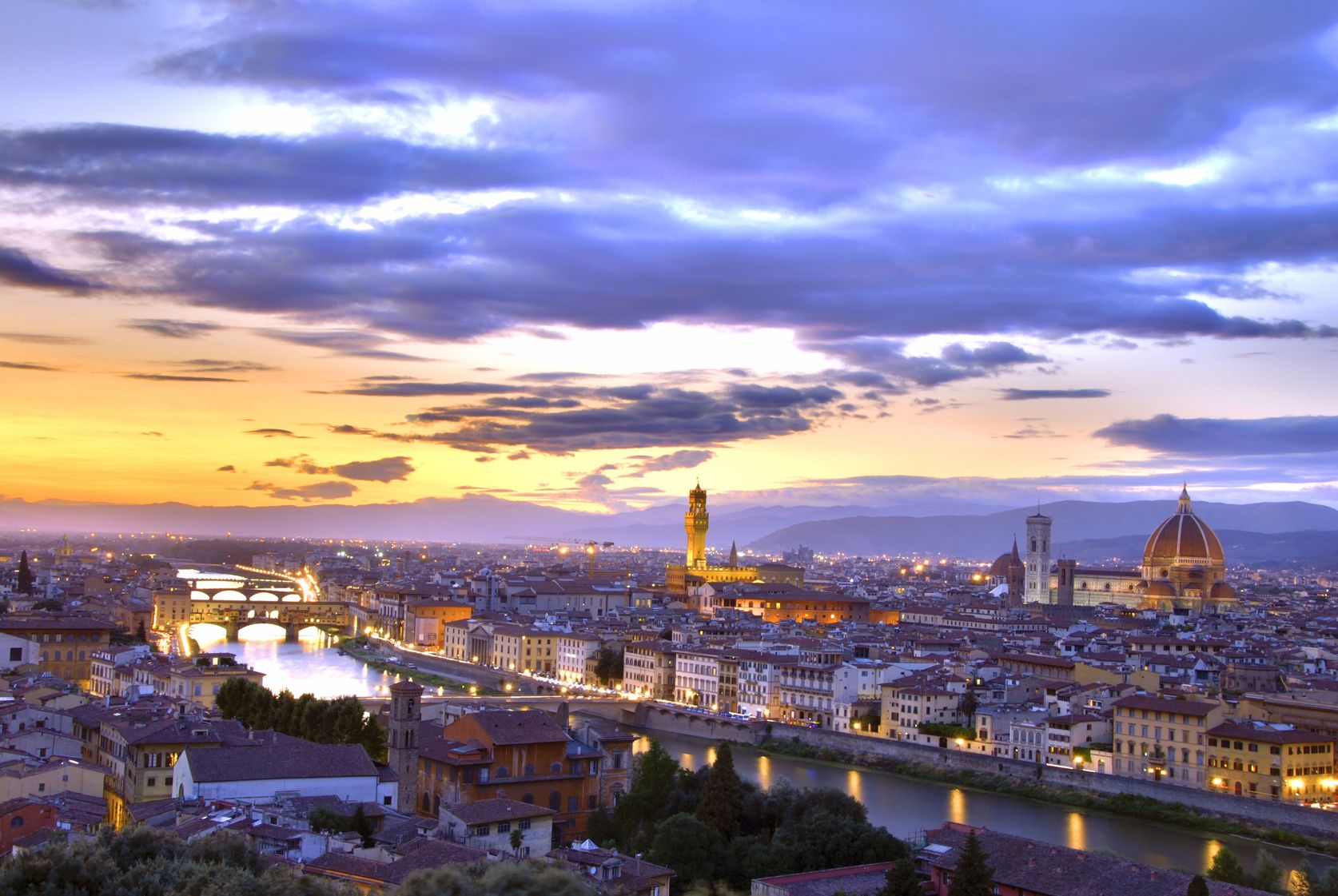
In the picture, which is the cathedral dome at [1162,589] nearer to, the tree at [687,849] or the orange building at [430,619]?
the orange building at [430,619]

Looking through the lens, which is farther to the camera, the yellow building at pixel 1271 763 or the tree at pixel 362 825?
the yellow building at pixel 1271 763

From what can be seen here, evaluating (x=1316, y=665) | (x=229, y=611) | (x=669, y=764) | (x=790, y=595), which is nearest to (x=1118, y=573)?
(x=790, y=595)

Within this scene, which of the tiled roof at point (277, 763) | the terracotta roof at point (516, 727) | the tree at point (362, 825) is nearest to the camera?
the tree at point (362, 825)

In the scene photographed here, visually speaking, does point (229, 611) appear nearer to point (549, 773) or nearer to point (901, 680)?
point (901, 680)

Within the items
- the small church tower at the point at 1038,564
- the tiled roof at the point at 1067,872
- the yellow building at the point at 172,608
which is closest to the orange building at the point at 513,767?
the tiled roof at the point at 1067,872

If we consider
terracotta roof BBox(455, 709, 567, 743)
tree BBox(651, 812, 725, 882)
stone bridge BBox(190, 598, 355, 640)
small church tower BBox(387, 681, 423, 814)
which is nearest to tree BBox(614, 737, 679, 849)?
terracotta roof BBox(455, 709, 567, 743)

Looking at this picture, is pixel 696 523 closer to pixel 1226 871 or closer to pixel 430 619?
pixel 430 619

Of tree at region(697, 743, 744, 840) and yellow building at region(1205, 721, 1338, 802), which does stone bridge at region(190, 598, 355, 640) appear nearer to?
yellow building at region(1205, 721, 1338, 802)
